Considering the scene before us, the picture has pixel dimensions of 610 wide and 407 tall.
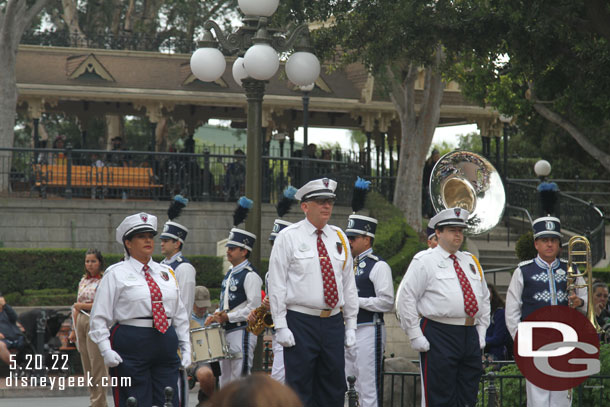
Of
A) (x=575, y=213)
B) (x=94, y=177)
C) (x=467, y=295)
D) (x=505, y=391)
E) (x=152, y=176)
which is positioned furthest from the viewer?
(x=575, y=213)

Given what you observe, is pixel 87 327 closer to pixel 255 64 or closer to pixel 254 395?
pixel 255 64

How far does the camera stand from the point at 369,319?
992 centimetres

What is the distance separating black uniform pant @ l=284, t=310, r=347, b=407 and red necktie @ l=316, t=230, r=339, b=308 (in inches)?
7.2

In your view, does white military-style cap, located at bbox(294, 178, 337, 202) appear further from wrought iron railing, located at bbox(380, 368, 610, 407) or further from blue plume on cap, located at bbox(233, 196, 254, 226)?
wrought iron railing, located at bbox(380, 368, 610, 407)

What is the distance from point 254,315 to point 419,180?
→ 58.7 ft

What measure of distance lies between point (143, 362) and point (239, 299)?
2.55m

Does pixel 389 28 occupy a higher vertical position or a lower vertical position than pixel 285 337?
higher

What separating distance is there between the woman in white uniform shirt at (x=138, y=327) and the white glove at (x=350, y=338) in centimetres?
138

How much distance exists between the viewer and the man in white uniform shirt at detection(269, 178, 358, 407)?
7926mm

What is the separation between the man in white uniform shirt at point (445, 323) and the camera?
27.4 ft

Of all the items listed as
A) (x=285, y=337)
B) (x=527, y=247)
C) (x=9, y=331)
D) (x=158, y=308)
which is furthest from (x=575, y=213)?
(x=158, y=308)

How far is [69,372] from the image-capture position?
45.3 feet

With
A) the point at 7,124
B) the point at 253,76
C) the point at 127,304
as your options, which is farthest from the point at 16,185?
the point at 127,304

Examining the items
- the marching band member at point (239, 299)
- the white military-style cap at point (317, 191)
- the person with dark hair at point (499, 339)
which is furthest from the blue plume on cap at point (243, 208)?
the person with dark hair at point (499, 339)
